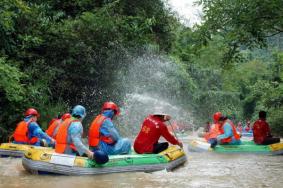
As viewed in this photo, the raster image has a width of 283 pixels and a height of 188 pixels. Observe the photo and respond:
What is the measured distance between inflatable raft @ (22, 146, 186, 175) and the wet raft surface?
14 cm

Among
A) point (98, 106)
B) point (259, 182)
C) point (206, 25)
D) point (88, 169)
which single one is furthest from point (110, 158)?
point (98, 106)

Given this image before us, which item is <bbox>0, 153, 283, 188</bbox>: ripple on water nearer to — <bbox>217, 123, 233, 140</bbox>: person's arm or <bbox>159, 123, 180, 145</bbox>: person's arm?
<bbox>159, 123, 180, 145</bbox>: person's arm

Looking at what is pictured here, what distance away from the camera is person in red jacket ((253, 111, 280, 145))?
1514 cm

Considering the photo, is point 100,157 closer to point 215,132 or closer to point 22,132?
point 22,132

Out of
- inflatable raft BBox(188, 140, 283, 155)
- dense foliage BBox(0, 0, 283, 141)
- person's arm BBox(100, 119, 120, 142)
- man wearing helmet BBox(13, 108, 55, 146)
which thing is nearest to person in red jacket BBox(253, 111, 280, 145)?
inflatable raft BBox(188, 140, 283, 155)

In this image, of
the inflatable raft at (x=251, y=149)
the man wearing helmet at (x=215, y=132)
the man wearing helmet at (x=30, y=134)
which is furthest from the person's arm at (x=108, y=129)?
the inflatable raft at (x=251, y=149)

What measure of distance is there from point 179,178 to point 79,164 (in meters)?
1.92

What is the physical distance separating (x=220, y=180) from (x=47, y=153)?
3341 millimetres

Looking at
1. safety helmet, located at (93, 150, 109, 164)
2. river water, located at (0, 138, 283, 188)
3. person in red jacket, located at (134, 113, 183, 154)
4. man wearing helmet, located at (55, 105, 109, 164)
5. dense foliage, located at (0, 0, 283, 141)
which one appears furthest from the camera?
dense foliage, located at (0, 0, 283, 141)

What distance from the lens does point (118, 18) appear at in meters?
21.4

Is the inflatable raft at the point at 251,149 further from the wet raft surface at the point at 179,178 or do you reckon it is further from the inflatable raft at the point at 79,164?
the inflatable raft at the point at 79,164

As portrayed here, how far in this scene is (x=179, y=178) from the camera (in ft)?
31.2

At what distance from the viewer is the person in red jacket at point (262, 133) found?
15.1 meters

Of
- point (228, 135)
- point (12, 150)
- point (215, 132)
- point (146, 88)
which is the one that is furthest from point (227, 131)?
point (146, 88)
